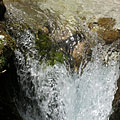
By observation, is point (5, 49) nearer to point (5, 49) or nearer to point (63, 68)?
point (5, 49)

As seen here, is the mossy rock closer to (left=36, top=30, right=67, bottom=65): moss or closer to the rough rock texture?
the rough rock texture

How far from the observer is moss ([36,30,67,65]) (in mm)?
3625

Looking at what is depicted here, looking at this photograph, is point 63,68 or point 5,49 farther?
point 63,68

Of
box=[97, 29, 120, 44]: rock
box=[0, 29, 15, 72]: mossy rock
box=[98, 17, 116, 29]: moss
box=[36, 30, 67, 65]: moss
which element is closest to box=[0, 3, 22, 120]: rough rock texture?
box=[0, 29, 15, 72]: mossy rock

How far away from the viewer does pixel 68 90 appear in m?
3.77

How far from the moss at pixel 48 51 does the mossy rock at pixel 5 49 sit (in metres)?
0.61

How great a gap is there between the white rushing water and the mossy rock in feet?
1.67

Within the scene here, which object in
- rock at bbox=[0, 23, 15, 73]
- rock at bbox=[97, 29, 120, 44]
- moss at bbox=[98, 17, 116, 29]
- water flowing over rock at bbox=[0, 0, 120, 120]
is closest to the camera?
rock at bbox=[0, 23, 15, 73]

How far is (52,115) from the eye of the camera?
3.94m

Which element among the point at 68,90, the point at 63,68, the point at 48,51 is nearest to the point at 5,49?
the point at 48,51

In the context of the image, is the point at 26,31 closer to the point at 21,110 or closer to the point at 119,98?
the point at 21,110

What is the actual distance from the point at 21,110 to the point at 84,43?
154 centimetres

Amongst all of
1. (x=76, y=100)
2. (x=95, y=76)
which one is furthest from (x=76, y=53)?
(x=76, y=100)

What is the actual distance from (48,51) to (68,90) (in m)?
0.72
